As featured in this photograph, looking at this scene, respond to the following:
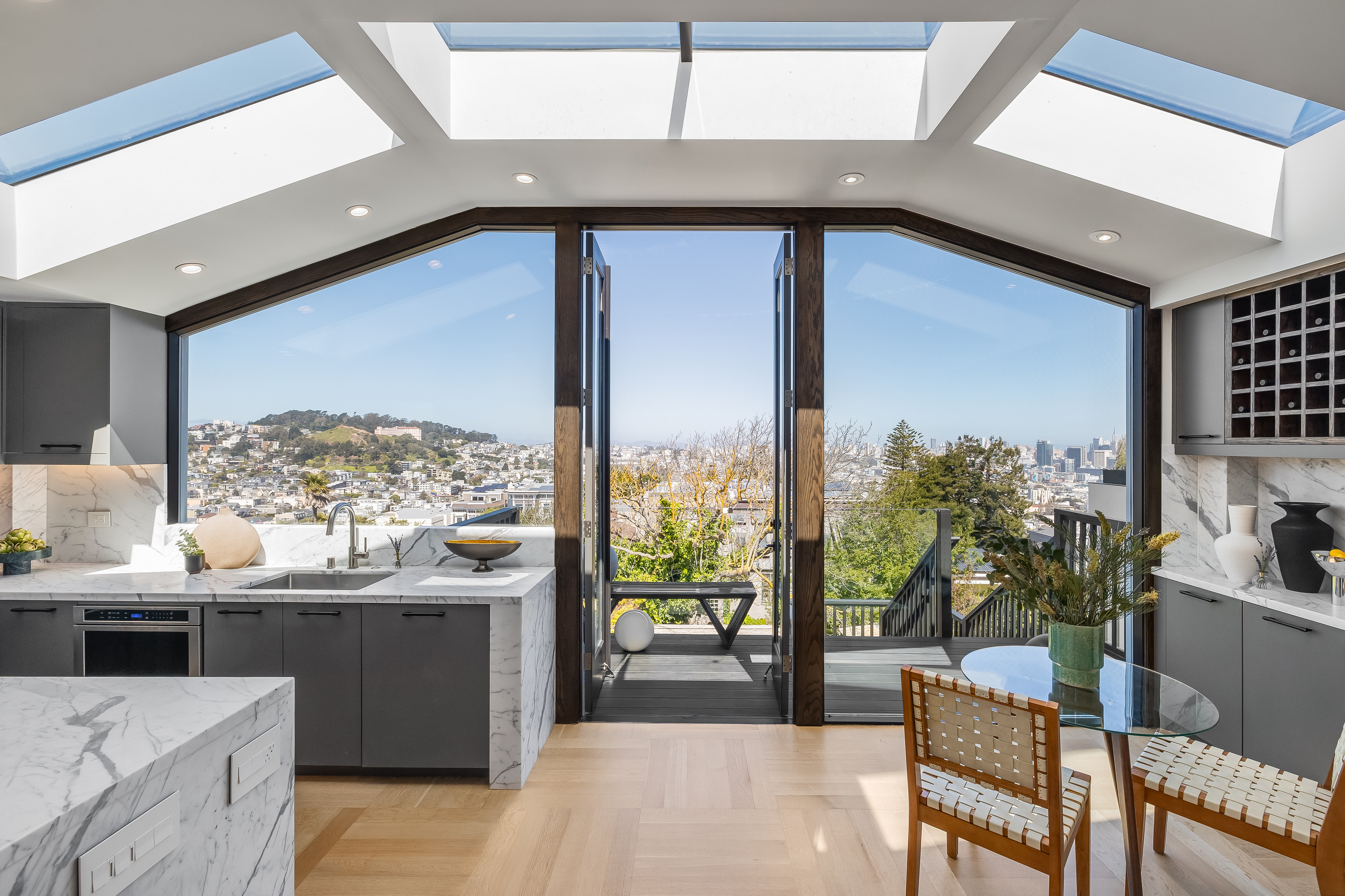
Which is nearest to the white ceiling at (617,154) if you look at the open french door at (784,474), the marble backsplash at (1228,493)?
the open french door at (784,474)

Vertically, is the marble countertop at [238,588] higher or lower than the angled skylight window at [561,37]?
lower

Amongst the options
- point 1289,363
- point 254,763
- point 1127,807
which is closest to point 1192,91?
point 1289,363

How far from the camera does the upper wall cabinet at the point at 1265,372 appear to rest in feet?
8.81

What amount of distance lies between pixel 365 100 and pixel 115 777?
228cm

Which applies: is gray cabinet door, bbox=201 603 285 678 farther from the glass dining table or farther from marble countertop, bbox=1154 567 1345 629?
marble countertop, bbox=1154 567 1345 629

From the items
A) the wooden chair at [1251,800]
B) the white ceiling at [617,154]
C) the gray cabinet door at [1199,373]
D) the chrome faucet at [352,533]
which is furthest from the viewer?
the chrome faucet at [352,533]

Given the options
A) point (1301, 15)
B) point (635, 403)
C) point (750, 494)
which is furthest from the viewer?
point (750, 494)

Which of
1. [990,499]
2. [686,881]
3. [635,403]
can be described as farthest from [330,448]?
[990,499]

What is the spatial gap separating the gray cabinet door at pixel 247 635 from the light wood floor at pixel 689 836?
557 mm

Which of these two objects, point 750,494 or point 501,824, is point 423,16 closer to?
point 501,824

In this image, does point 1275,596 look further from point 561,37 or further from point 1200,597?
point 561,37

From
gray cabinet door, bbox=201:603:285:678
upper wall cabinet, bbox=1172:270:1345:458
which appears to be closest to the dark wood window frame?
upper wall cabinet, bbox=1172:270:1345:458

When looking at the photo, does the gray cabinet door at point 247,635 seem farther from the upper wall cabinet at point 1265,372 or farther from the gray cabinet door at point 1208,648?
the upper wall cabinet at point 1265,372

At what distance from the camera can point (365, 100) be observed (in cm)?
247
